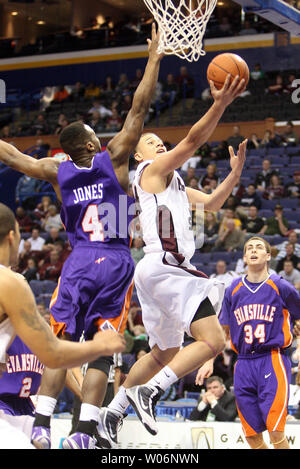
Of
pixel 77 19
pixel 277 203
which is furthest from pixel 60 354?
pixel 77 19

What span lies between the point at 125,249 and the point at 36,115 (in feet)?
62.4

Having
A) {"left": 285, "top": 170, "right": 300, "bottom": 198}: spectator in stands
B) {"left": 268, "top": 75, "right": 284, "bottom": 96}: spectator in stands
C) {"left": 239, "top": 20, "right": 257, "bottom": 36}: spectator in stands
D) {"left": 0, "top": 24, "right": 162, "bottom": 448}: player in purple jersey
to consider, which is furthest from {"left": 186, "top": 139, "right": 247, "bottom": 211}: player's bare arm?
{"left": 239, "top": 20, "right": 257, "bottom": 36}: spectator in stands

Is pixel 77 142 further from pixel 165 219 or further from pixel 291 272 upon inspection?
pixel 291 272

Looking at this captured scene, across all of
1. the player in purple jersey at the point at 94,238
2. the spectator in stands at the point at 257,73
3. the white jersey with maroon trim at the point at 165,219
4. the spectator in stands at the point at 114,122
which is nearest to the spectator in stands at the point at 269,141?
the spectator in stands at the point at 257,73

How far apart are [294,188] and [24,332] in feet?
40.7

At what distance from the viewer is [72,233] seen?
219 inches

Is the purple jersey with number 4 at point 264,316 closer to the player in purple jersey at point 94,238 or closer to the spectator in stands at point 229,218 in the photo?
the player in purple jersey at point 94,238

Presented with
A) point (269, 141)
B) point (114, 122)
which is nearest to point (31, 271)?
point (269, 141)

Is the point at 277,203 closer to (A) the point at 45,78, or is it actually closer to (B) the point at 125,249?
(B) the point at 125,249

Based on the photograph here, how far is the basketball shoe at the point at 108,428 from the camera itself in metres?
5.16

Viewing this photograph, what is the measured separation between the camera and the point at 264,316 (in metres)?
7.00

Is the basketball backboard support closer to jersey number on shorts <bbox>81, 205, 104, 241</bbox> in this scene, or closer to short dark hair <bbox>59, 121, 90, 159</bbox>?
short dark hair <bbox>59, 121, 90, 159</bbox>

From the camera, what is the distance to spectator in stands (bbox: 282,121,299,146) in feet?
57.6

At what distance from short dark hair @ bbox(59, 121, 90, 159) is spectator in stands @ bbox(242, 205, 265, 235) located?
9080mm
